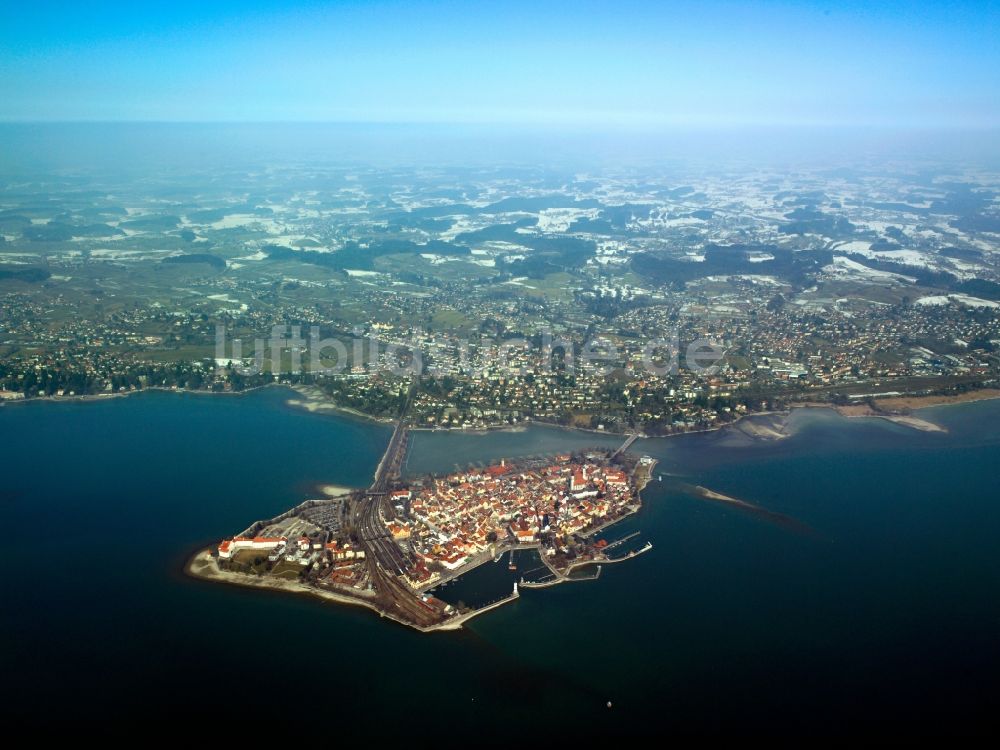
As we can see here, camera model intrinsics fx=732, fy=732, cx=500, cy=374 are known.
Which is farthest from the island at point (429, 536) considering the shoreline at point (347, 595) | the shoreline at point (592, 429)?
the shoreline at point (592, 429)

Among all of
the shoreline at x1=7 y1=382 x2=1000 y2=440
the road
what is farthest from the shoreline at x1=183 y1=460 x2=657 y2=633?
the shoreline at x1=7 y1=382 x2=1000 y2=440

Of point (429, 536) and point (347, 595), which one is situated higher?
point (429, 536)

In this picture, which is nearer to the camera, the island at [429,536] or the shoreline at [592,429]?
the island at [429,536]

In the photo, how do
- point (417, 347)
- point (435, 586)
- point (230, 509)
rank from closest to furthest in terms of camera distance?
point (435, 586) < point (230, 509) < point (417, 347)

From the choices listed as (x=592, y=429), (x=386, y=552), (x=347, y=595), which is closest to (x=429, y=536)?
(x=386, y=552)

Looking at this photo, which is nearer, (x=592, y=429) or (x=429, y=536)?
(x=429, y=536)

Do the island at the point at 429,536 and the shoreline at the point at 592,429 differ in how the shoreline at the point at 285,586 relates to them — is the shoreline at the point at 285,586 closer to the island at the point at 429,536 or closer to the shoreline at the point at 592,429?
the island at the point at 429,536

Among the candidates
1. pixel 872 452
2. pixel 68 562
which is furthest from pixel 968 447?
pixel 68 562

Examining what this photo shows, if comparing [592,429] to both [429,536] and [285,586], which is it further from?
[285,586]

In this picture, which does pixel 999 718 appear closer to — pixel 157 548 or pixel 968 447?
pixel 968 447
